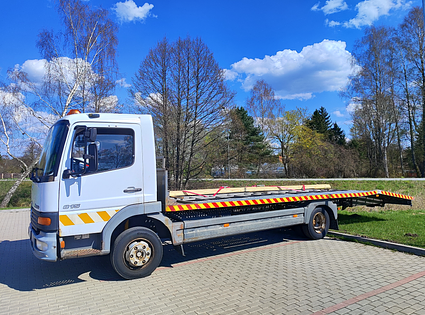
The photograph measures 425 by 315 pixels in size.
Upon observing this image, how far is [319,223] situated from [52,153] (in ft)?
22.1

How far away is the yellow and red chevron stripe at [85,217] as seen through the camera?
4680 mm

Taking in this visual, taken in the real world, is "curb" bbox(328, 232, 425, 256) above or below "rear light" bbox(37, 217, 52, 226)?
below

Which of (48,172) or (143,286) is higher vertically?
(48,172)

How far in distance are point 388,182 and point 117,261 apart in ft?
68.9

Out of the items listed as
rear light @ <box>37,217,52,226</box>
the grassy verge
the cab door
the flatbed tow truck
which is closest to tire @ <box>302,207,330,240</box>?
the flatbed tow truck

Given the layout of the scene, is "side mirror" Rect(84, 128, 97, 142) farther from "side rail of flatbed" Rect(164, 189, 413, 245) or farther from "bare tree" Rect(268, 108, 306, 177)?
"bare tree" Rect(268, 108, 306, 177)

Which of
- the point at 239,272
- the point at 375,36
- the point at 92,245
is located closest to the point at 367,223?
the point at 239,272

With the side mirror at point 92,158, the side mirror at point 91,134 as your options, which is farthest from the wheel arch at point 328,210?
the side mirror at point 91,134

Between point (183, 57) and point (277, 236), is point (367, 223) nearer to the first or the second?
point (277, 236)

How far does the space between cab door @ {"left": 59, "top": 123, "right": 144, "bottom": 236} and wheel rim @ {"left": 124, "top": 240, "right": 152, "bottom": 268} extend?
0.63 m

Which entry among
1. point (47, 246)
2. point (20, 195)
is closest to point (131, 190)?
point (47, 246)

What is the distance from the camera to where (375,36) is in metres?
31.5

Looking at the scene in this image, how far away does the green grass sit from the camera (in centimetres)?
729

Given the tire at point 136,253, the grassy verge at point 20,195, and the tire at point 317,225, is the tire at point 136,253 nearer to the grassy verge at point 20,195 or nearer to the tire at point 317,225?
the tire at point 317,225
